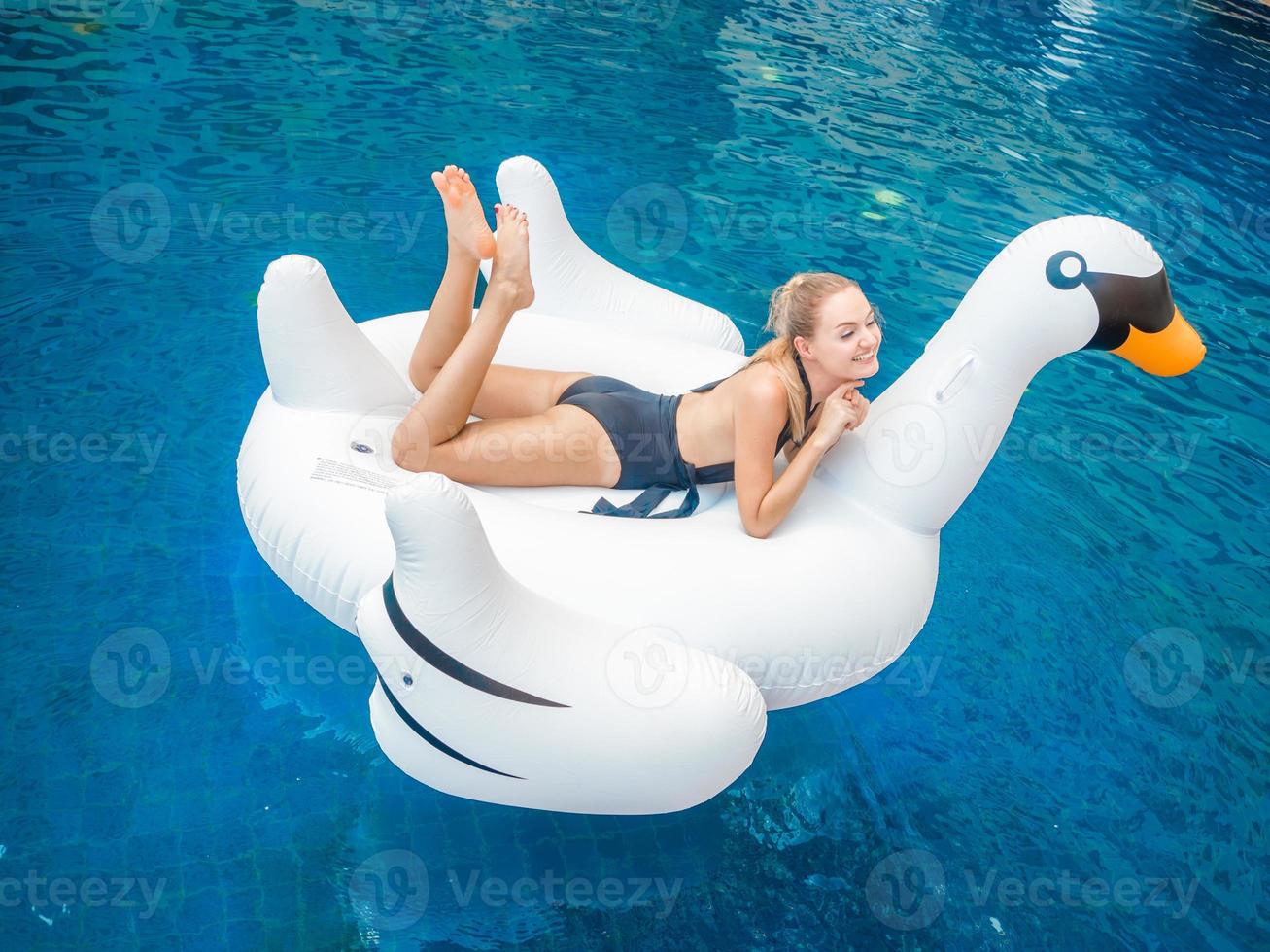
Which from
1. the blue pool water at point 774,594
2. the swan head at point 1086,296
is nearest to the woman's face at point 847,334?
the swan head at point 1086,296

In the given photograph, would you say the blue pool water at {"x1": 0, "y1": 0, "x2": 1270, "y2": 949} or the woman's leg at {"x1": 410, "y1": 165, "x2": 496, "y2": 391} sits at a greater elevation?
the woman's leg at {"x1": 410, "y1": 165, "x2": 496, "y2": 391}

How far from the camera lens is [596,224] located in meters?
4.36

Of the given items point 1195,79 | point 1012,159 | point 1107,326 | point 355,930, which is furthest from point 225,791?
point 1195,79

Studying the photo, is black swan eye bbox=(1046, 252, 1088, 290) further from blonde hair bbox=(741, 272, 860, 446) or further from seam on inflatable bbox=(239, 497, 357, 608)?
seam on inflatable bbox=(239, 497, 357, 608)

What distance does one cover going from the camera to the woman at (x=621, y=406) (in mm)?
2146

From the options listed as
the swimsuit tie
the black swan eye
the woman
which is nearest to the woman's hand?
the woman

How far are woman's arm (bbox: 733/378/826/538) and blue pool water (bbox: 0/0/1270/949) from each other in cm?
62

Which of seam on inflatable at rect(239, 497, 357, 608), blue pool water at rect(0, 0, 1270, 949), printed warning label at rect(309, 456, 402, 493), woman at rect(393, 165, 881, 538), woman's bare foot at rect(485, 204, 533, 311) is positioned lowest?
blue pool water at rect(0, 0, 1270, 949)

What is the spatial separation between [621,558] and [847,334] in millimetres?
641

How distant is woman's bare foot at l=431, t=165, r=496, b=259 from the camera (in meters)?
2.22

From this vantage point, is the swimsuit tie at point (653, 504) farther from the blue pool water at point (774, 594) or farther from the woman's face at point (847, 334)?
the blue pool water at point (774, 594)

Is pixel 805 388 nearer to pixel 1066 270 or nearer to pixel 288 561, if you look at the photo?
pixel 1066 270

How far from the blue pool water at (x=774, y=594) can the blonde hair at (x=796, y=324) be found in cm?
79

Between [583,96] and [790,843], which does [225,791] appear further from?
[583,96]
